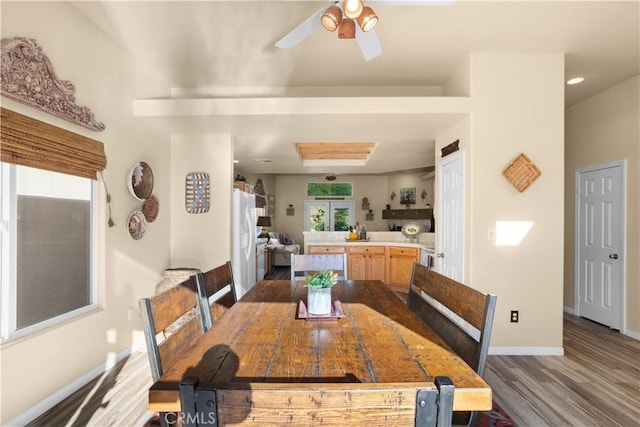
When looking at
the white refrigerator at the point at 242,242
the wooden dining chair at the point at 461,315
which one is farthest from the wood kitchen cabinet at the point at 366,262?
the wooden dining chair at the point at 461,315

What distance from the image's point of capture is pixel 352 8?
175 centimetres

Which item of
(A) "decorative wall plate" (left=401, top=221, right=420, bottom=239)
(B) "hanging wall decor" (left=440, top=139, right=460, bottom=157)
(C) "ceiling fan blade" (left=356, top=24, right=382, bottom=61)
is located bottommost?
(A) "decorative wall plate" (left=401, top=221, right=420, bottom=239)

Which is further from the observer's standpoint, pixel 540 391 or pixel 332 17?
pixel 540 391

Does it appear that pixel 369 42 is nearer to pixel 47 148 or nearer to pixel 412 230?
pixel 47 148

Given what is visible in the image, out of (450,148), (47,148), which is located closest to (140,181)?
(47,148)

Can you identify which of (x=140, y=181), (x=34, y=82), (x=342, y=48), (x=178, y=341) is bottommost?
(x=178, y=341)

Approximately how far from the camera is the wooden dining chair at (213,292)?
1.60 meters

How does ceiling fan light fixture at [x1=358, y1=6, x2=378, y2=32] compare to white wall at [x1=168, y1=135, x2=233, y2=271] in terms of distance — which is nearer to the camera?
ceiling fan light fixture at [x1=358, y1=6, x2=378, y2=32]

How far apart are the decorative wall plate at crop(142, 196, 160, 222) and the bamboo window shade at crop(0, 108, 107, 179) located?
720mm

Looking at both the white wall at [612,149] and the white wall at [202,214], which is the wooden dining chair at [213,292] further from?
the white wall at [612,149]

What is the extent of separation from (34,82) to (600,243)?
566 centimetres

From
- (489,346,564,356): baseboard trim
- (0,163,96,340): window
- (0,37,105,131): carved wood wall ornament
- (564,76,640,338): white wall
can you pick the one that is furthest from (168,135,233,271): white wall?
(564,76,640,338): white wall

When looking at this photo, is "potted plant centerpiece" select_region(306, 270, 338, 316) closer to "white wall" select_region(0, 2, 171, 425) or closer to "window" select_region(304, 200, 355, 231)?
"white wall" select_region(0, 2, 171, 425)

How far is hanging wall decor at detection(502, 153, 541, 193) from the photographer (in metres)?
2.86
